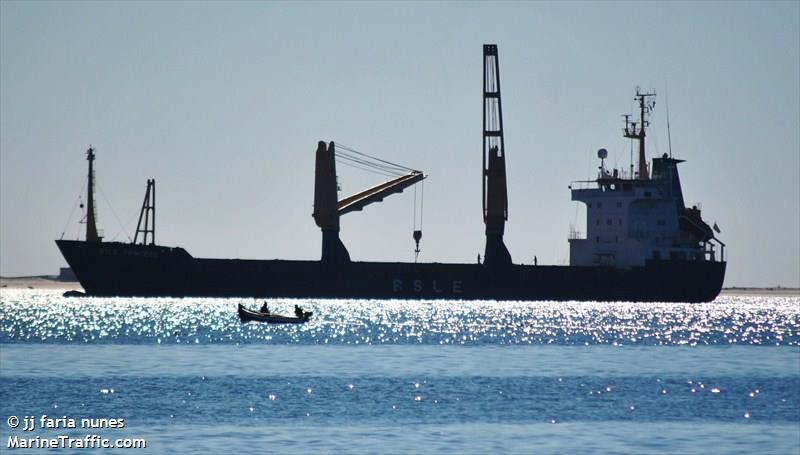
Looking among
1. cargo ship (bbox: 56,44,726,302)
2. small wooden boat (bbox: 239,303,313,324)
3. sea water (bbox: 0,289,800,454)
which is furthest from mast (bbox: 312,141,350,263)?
sea water (bbox: 0,289,800,454)

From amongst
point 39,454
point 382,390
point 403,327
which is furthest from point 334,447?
point 403,327

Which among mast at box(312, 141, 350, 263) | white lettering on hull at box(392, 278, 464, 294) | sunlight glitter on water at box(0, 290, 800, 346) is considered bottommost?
sunlight glitter on water at box(0, 290, 800, 346)

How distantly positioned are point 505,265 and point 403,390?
206ft

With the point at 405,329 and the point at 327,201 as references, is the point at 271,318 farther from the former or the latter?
the point at 327,201

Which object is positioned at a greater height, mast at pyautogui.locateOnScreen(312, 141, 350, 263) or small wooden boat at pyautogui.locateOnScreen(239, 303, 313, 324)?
mast at pyautogui.locateOnScreen(312, 141, 350, 263)

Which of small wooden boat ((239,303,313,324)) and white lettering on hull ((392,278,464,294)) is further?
white lettering on hull ((392,278,464,294))

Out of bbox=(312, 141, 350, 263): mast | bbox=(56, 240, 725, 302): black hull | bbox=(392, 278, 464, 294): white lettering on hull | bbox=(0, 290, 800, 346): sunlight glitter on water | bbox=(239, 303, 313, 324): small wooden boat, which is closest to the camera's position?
bbox=(0, 290, 800, 346): sunlight glitter on water

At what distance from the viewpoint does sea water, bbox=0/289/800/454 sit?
2652 cm

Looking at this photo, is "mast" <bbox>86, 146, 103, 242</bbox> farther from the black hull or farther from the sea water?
the sea water

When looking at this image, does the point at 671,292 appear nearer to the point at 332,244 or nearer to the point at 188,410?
the point at 332,244

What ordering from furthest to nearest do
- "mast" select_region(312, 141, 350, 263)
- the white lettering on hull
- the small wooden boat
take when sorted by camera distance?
the white lettering on hull < "mast" select_region(312, 141, 350, 263) < the small wooden boat

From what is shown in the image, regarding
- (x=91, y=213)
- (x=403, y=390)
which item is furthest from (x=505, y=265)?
(x=403, y=390)

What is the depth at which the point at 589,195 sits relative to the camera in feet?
323

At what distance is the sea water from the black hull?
27279 millimetres
